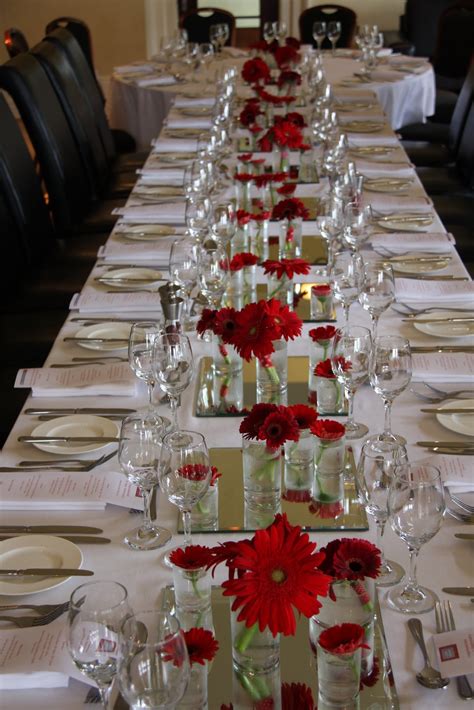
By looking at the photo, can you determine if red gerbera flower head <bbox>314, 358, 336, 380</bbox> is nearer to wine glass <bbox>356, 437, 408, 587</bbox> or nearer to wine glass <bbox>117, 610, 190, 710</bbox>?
wine glass <bbox>356, 437, 408, 587</bbox>

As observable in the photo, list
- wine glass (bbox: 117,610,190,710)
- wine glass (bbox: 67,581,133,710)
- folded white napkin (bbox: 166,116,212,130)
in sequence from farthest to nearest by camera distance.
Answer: folded white napkin (bbox: 166,116,212,130)
wine glass (bbox: 67,581,133,710)
wine glass (bbox: 117,610,190,710)

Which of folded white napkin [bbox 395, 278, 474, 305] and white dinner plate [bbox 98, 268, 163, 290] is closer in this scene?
folded white napkin [bbox 395, 278, 474, 305]

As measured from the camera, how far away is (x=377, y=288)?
2109 millimetres

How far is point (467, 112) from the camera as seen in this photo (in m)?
4.57

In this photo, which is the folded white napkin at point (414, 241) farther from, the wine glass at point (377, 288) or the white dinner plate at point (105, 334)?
the white dinner plate at point (105, 334)

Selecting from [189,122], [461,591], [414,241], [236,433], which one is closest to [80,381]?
[236,433]

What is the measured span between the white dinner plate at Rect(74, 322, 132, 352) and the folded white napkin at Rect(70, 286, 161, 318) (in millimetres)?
105

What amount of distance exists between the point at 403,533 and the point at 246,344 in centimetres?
50

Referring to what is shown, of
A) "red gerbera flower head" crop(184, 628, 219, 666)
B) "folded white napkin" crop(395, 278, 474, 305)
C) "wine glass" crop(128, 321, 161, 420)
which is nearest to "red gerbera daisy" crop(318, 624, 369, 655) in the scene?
"red gerbera flower head" crop(184, 628, 219, 666)

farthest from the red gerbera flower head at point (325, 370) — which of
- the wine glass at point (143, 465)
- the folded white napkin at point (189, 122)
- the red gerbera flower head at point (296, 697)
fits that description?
the folded white napkin at point (189, 122)

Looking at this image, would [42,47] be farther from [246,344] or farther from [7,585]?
[7,585]

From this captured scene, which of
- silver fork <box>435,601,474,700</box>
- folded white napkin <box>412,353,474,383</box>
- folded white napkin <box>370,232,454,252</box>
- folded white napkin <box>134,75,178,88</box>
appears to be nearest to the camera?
silver fork <box>435,601,474,700</box>

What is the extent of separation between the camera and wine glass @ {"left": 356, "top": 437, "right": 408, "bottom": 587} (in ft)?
4.51

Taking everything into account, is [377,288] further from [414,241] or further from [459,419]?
[414,241]
